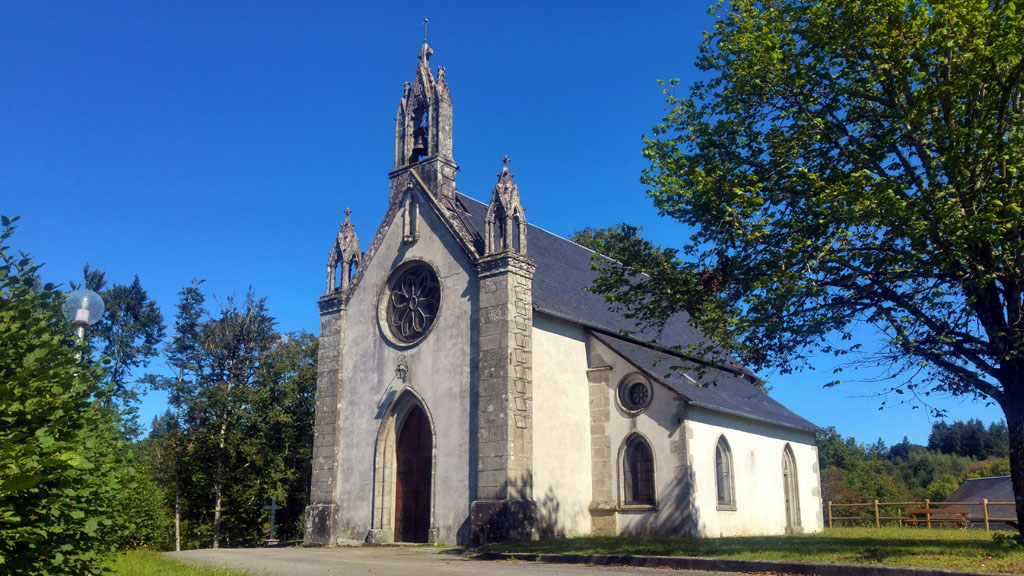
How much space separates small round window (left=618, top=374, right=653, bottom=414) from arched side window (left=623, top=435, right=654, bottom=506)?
3.09 feet

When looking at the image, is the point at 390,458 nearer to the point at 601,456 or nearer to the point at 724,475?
the point at 601,456

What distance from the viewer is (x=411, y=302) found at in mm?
25734

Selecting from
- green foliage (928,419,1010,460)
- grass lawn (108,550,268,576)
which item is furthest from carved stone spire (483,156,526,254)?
green foliage (928,419,1010,460)

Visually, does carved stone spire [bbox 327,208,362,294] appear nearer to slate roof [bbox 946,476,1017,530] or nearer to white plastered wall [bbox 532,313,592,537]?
white plastered wall [bbox 532,313,592,537]

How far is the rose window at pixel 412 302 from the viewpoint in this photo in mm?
25156

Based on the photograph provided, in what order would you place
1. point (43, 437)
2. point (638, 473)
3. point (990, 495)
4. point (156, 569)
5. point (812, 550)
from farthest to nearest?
point (990, 495) < point (638, 473) < point (812, 550) < point (156, 569) < point (43, 437)

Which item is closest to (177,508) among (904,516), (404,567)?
(404,567)

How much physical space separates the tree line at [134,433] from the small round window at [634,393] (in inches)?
549

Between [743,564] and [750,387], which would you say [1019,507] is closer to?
[743,564]

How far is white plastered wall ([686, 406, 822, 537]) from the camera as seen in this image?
2380cm

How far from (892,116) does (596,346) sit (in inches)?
499

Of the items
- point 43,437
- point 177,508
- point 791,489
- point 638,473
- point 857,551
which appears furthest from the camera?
point 177,508

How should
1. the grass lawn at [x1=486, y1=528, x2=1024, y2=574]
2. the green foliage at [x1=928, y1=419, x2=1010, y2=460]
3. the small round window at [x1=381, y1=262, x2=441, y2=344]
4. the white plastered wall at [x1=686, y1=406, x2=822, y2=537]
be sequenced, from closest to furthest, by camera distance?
1. the grass lawn at [x1=486, y1=528, x2=1024, y2=574]
2. the white plastered wall at [x1=686, y1=406, x2=822, y2=537]
3. the small round window at [x1=381, y1=262, x2=441, y2=344]
4. the green foliage at [x1=928, y1=419, x2=1010, y2=460]

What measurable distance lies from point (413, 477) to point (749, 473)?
39.0ft
